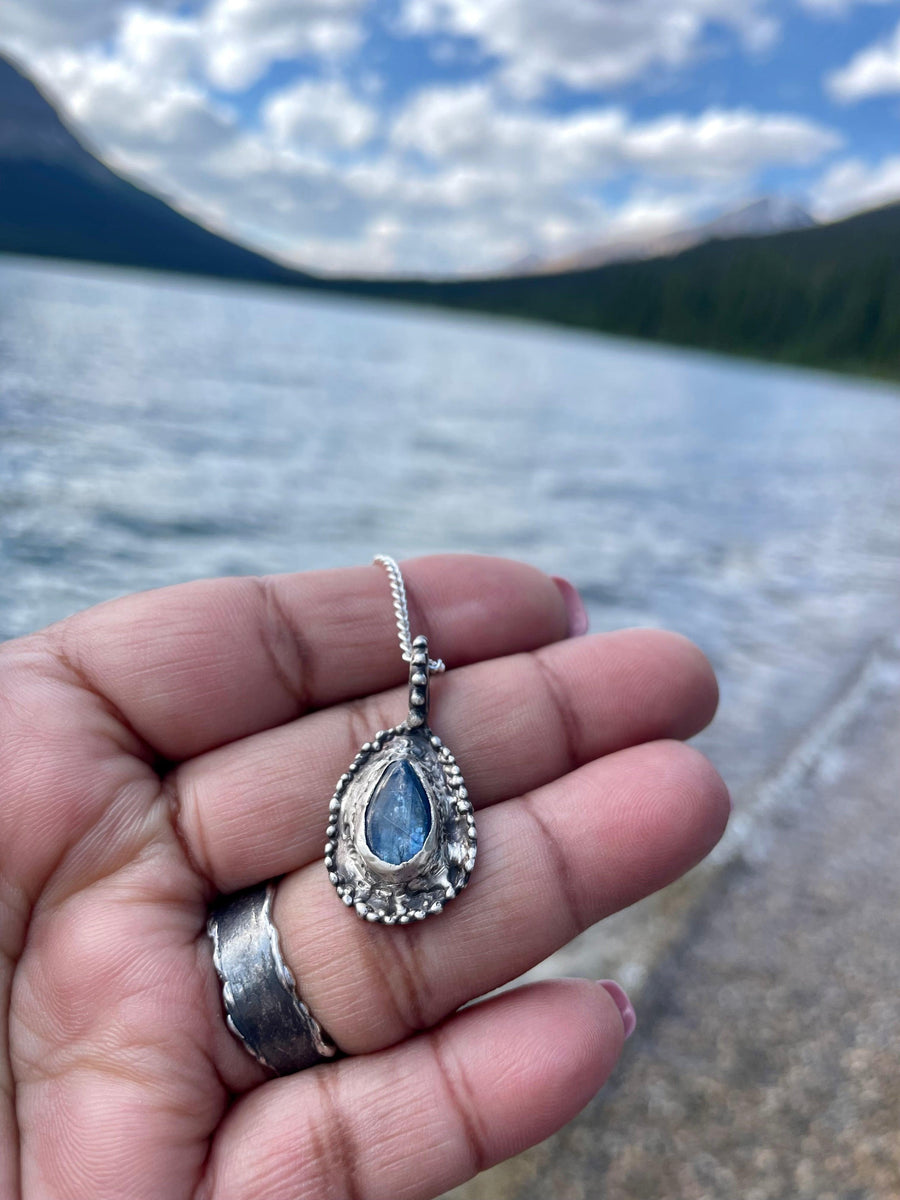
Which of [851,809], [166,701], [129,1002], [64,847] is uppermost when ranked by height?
[166,701]

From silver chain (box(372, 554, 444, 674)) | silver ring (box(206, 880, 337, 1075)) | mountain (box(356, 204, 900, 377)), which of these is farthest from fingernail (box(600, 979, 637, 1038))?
mountain (box(356, 204, 900, 377))

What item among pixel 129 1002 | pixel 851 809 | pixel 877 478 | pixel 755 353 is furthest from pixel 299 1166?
pixel 755 353

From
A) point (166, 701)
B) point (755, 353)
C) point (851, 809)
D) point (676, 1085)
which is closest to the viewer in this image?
point (166, 701)

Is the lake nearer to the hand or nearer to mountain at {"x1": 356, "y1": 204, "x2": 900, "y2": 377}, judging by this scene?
the hand

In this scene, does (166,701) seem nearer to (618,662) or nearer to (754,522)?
(618,662)

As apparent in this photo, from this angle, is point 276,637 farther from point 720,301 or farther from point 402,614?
point 720,301

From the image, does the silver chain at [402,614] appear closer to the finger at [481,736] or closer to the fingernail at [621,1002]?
the finger at [481,736]
